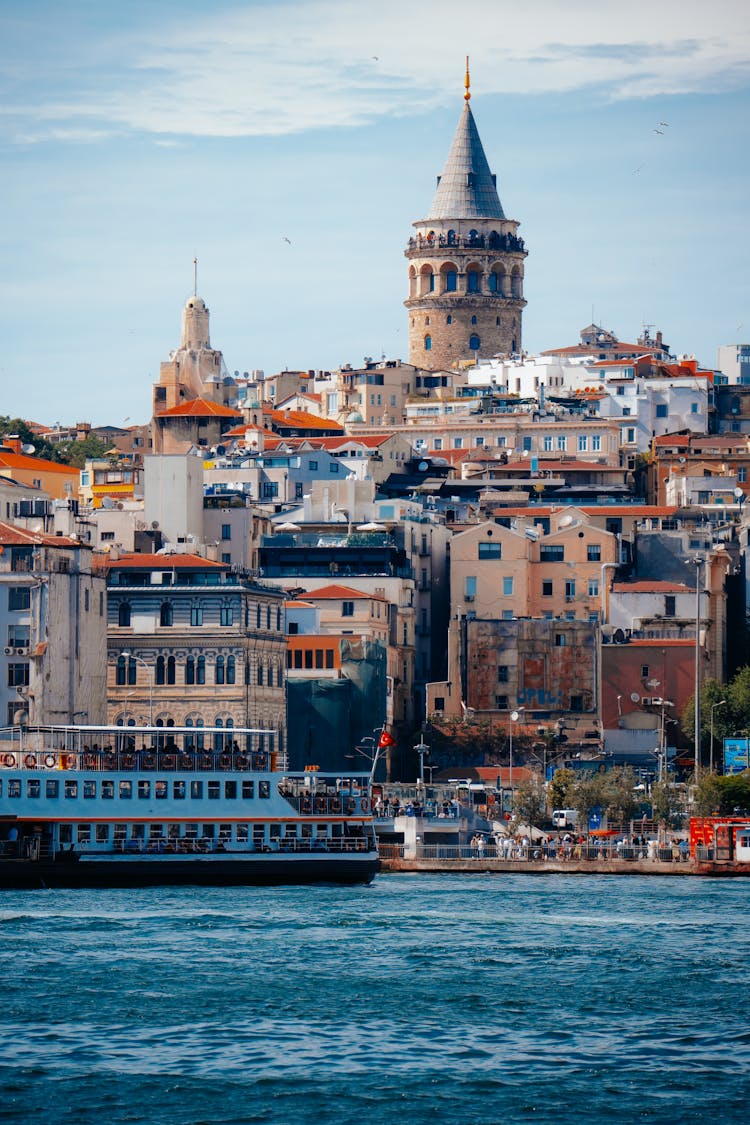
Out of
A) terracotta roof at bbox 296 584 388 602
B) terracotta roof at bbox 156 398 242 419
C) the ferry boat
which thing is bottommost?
the ferry boat

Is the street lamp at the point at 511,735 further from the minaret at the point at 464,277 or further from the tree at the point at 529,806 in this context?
the minaret at the point at 464,277

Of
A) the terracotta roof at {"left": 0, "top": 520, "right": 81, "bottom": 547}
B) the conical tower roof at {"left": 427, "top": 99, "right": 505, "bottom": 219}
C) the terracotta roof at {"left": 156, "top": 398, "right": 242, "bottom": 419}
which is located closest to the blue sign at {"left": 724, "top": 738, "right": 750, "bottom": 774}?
the terracotta roof at {"left": 0, "top": 520, "right": 81, "bottom": 547}

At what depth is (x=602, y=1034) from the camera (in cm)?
4738

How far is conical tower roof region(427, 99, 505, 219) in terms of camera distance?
16812 centimetres

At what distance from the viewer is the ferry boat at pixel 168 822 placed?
70.1 meters

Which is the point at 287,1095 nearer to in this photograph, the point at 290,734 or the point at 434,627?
the point at 290,734

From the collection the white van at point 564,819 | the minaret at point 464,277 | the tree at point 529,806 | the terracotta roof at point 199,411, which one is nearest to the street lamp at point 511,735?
the tree at point 529,806

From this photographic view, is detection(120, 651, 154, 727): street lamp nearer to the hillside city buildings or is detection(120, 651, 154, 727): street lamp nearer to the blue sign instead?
the hillside city buildings

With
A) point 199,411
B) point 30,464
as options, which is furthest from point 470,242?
point 30,464

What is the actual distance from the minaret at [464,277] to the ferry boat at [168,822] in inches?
3731

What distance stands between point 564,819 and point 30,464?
48.3 m

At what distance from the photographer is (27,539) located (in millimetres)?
89750

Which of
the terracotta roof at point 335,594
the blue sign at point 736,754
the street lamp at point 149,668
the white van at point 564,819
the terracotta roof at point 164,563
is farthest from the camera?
the terracotta roof at point 335,594

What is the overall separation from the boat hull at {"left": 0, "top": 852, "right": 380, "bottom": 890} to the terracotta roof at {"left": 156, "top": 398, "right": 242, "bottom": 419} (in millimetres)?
74740
